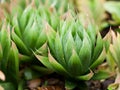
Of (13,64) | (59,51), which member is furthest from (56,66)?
(13,64)

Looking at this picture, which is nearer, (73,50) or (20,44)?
(73,50)

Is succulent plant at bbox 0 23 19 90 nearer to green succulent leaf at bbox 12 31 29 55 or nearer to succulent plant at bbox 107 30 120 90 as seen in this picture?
green succulent leaf at bbox 12 31 29 55

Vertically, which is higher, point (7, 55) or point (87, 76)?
point (7, 55)

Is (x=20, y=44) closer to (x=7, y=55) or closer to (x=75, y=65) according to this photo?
(x=7, y=55)

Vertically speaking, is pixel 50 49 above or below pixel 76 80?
above

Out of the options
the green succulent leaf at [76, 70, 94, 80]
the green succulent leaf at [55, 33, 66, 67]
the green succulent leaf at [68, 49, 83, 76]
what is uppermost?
the green succulent leaf at [55, 33, 66, 67]

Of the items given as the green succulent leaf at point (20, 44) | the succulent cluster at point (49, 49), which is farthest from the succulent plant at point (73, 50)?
the green succulent leaf at point (20, 44)

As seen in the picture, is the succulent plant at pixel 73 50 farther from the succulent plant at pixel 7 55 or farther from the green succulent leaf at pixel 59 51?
the succulent plant at pixel 7 55

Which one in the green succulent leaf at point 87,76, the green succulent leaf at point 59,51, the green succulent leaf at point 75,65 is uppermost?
the green succulent leaf at point 59,51

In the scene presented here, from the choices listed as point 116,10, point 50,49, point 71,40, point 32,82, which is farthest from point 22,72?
point 116,10

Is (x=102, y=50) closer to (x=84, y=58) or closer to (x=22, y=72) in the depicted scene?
(x=84, y=58)

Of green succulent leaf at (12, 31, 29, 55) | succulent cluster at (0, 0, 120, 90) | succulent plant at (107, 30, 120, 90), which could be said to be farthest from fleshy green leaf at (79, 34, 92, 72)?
green succulent leaf at (12, 31, 29, 55)
